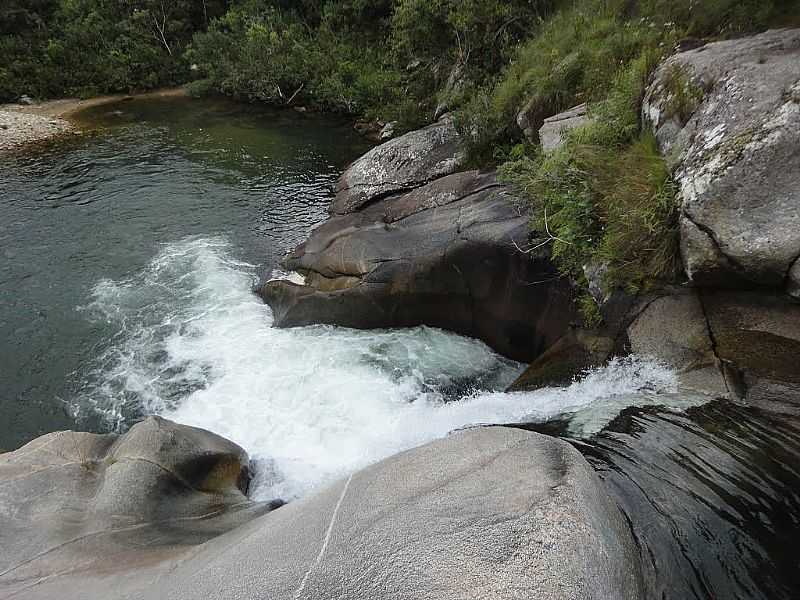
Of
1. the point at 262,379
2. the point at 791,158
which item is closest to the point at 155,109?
the point at 262,379

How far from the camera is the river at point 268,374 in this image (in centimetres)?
396

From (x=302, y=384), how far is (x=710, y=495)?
6.07 metres

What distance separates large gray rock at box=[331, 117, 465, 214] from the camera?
13.1m

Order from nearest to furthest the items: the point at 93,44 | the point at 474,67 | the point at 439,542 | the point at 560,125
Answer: the point at 439,542
the point at 560,125
the point at 474,67
the point at 93,44

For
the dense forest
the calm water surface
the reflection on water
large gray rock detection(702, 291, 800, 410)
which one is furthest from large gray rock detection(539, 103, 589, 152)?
the calm water surface

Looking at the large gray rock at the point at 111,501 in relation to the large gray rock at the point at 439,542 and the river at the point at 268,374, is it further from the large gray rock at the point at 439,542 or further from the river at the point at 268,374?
the river at the point at 268,374

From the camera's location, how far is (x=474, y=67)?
16.8m

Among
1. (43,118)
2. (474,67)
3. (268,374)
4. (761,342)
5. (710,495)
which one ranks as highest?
(474,67)

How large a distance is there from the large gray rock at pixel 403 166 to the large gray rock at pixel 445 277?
6.51 feet

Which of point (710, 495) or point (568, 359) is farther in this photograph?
point (568, 359)

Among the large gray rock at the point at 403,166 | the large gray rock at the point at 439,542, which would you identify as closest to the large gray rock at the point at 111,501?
the large gray rock at the point at 439,542

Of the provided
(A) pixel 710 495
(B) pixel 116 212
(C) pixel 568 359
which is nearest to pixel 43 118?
(B) pixel 116 212

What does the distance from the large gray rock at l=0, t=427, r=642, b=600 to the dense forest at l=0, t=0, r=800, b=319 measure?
12.1 ft

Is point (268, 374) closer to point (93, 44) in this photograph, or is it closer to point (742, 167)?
point (742, 167)
